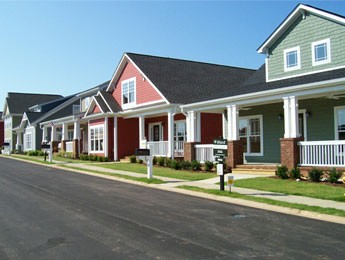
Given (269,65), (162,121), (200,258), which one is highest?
(269,65)

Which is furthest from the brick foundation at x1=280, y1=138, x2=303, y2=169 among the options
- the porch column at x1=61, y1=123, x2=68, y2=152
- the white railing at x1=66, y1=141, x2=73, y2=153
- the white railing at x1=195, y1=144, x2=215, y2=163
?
the porch column at x1=61, y1=123, x2=68, y2=152

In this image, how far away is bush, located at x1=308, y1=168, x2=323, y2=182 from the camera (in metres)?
15.2

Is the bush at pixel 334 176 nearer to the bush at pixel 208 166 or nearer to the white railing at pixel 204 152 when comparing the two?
the bush at pixel 208 166

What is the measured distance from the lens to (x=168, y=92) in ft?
87.2

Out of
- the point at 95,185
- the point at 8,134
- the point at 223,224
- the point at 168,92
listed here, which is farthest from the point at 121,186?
the point at 8,134

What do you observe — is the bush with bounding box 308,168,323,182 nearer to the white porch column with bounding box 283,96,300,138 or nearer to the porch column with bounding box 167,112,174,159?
the white porch column with bounding box 283,96,300,138

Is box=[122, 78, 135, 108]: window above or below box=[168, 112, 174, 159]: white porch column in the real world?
above

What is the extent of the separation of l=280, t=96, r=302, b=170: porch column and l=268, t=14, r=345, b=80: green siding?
291 cm

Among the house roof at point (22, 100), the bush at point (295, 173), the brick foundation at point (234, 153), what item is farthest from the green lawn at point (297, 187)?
the house roof at point (22, 100)

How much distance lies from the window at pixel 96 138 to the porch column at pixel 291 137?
1768 cm

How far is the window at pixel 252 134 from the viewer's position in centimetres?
2231

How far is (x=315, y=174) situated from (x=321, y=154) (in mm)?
1835

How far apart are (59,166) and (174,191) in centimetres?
1452

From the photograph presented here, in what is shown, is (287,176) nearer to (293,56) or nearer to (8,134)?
(293,56)
